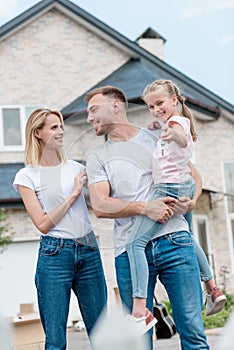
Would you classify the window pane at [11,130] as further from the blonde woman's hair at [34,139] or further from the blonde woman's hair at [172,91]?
the blonde woman's hair at [172,91]

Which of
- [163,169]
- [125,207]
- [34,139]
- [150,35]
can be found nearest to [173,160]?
[163,169]

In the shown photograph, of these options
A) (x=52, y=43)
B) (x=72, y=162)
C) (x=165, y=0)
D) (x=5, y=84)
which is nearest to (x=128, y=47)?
(x=52, y=43)

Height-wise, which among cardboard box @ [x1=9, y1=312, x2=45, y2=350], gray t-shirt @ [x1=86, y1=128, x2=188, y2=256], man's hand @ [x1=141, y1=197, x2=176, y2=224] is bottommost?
cardboard box @ [x1=9, y1=312, x2=45, y2=350]

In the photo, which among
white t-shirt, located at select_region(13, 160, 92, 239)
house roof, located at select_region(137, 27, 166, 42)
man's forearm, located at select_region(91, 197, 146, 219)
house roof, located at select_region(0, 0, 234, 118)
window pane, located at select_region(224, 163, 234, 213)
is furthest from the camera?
house roof, located at select_region(137, 27, 166, 42)

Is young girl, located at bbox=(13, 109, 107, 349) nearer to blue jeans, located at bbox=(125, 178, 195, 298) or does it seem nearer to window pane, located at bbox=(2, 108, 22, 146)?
blue jeans, located at bbox=(125, 178, 195, 298)

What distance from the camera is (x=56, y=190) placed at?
4.01 metres

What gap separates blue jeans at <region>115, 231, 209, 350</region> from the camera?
143 inches

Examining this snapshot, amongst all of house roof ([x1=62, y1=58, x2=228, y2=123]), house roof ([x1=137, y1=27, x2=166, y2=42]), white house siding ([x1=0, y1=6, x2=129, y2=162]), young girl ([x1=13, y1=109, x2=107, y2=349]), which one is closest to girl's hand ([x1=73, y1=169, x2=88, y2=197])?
young girl ([x1=13, y1=109, x2=107, y2=349])

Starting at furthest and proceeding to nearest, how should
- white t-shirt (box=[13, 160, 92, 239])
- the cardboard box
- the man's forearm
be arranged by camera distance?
the cardboard box → white t-shirt (box=[13, 160, 92, 239]) → the man's forearm

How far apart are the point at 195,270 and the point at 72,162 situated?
32.1 inches

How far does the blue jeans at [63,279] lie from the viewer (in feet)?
13.1

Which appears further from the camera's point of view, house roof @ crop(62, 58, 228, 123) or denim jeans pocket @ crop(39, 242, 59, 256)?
house roof @ crop(62, 58, 228, 123)

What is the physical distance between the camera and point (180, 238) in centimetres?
368

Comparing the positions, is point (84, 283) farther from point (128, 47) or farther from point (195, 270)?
point (128, 47)
